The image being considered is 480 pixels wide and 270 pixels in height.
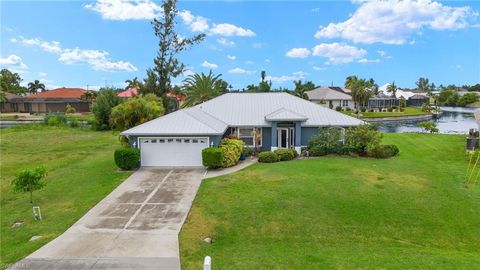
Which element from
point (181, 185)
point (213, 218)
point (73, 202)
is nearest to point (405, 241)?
point (213, 218)

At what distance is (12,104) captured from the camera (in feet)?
241

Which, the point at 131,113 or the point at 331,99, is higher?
the point at 331,99

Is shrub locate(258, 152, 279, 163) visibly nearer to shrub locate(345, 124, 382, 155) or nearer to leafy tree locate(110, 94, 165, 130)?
shrub locate(345, 124, 382, 155)

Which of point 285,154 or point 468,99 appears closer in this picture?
point 285,154

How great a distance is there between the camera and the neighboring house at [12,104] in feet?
235

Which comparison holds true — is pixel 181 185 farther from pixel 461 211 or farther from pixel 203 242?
pixel 461 211

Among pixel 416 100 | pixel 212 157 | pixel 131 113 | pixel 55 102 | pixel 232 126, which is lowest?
pixel 212 157

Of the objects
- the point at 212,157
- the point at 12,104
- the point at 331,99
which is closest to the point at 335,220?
the point at 212,157

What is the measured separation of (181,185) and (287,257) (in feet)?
26.3

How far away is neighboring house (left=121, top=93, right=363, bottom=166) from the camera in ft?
69.1

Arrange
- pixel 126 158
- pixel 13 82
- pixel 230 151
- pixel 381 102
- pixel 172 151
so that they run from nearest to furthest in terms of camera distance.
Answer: pixel 126 158 < pixel 230 151 < pixel 172 151 < pixel 381 102 < pixel 13 82

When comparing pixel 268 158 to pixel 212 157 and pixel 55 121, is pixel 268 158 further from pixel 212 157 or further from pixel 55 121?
pixel 55 121

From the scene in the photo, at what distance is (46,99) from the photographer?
229 feet

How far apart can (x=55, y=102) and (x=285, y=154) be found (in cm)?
6180
